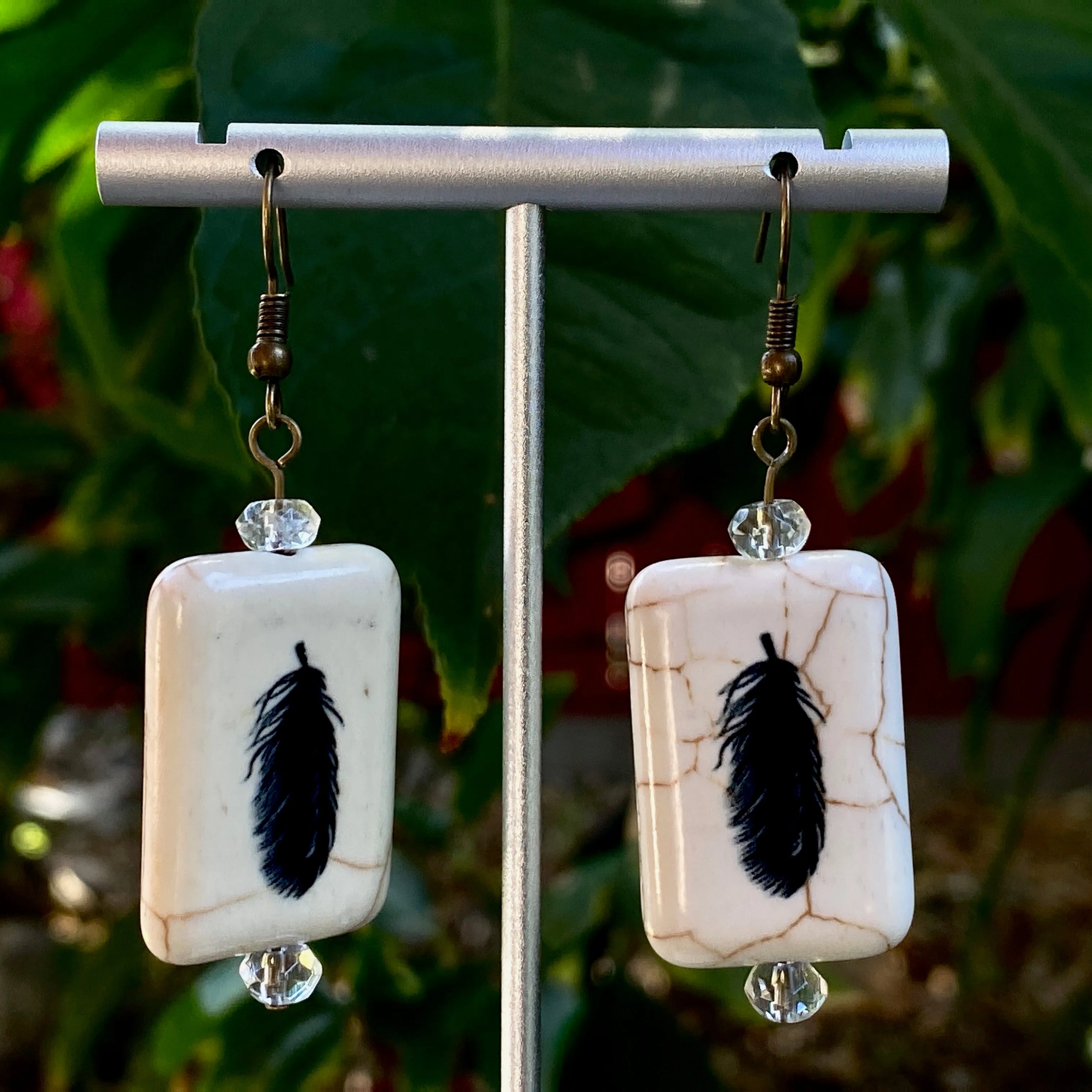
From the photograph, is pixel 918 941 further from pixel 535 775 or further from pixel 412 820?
pixel 535 775

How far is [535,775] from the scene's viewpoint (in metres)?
0.19

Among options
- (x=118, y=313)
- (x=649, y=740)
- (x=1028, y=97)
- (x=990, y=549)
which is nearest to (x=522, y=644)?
(x=649, y=740)

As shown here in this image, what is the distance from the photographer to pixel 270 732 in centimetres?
20

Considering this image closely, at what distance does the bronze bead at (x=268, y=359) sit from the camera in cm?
20

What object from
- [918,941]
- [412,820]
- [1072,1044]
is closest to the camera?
[412,820]

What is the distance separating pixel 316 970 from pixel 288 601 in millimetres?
72

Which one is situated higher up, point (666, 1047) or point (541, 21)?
point (541, 21)

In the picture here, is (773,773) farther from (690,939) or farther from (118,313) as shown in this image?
(118,313)

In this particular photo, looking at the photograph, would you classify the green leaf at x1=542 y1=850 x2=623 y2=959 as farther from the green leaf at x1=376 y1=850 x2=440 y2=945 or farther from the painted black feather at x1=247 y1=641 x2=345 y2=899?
the painted black feather at x1=247 y1=641 x2=345 y2=899

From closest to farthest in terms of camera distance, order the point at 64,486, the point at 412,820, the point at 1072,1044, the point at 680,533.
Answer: the point at 412,820 < the point at 64,486 < the point at 1072,1044 < the point at 680,533

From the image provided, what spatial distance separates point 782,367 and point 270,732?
110 mm

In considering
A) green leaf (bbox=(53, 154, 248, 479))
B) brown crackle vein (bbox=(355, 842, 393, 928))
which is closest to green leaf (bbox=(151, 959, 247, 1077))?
green leaf (bbox=(53, 154, 248, 479))

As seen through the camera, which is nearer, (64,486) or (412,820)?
(412,820)

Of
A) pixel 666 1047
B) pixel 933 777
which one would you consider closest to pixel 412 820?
pixel 666 1047
